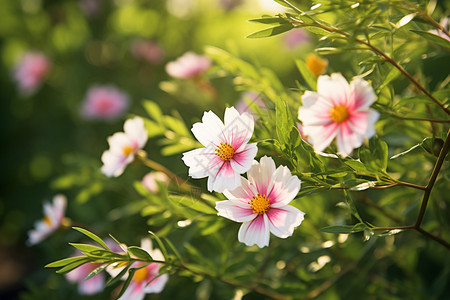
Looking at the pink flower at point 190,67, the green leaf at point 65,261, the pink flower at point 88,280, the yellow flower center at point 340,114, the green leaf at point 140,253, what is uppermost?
the yellow flower center at point 340,114

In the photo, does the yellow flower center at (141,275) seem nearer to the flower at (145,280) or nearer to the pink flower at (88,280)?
the flower at (145,280)

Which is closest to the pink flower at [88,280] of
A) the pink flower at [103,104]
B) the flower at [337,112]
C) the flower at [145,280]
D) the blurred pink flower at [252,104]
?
the flower at [145,280]

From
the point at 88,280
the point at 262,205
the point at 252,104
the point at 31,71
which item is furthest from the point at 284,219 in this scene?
the point at 31,71

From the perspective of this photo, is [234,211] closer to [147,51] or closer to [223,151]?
[223,151]

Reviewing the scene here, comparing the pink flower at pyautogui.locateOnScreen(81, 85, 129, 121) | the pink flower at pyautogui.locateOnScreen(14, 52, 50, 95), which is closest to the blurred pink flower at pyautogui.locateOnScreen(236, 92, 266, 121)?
the pink flower at pyautogui.locateOnScreen(81, 85, 129, 121)

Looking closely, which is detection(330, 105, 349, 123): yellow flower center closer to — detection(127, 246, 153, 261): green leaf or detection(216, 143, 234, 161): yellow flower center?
detection(216, 143, 234, 161): yellow flower center

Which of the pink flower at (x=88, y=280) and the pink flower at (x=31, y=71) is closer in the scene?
the pink flower at (x=88, y=280)

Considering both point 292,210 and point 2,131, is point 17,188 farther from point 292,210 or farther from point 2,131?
point 292,210
